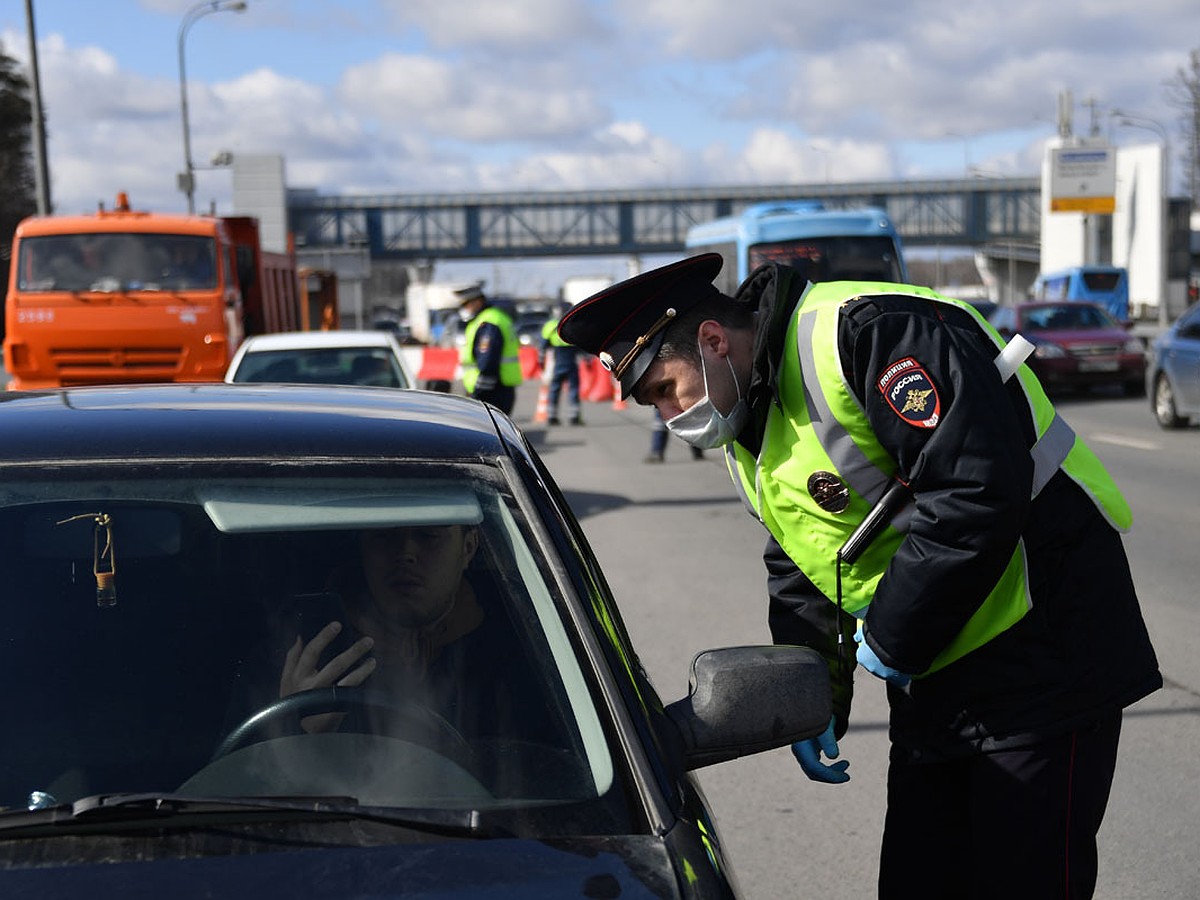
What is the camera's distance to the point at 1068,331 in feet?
85.1

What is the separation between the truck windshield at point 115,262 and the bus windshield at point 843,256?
8.05 metres

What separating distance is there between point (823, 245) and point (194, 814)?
21964 millimetres

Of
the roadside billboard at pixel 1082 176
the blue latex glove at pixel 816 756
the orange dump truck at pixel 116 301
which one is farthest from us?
the roadside billboard at pixel 1082 176

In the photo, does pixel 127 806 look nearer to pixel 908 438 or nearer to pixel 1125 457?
pixel 908 438

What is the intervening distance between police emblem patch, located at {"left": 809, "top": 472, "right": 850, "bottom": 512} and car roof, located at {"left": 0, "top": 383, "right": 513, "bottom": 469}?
1.80ft

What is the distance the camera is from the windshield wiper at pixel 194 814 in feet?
7.47

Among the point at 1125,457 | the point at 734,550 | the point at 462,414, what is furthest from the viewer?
the point at 1125,457

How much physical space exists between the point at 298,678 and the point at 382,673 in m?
0.14

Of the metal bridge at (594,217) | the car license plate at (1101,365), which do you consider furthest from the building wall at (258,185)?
the car license plate at (1101,365)

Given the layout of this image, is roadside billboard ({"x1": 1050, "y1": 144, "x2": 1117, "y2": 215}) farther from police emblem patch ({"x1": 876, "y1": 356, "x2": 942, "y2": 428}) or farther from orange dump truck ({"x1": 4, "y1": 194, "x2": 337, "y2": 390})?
police emblem patch ({"x1": 876, "y1": 356, "x2": 942, "y2": 428})

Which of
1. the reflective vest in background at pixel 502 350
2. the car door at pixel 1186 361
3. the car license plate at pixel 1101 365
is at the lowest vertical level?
the car license plate at pixel 1101 365

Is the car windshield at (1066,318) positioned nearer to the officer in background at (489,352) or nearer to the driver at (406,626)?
the officer in background at (489,352)

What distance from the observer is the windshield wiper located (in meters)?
2.28

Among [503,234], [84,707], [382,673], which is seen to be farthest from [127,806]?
[503,234]
